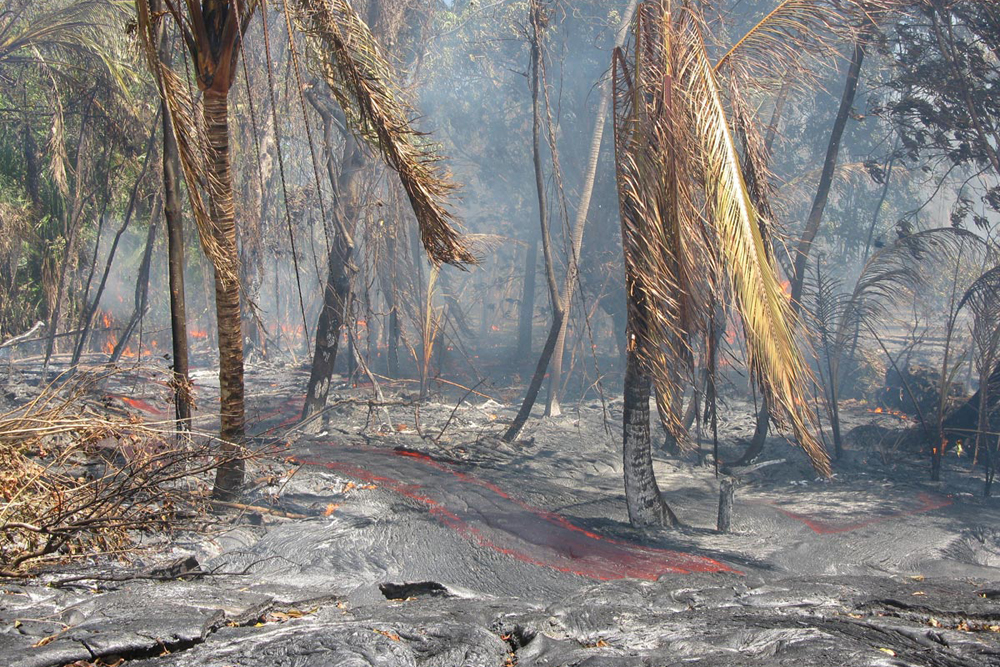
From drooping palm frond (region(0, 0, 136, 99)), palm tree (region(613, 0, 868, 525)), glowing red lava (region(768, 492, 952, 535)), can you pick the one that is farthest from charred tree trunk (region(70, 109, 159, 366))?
glowing red lava (region(768, 492, 952, 535))

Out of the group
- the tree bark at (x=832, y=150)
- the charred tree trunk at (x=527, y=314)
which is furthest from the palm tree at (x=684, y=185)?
the charred tree trunk at (x=527, y=314)

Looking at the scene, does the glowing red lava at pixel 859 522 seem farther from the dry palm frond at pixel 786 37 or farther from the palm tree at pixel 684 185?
the dry palm frond at pixel 786 37

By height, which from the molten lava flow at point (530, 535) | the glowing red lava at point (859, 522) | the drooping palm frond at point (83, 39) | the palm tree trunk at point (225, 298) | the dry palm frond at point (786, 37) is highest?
the drooping palm frond at point (83, 39)

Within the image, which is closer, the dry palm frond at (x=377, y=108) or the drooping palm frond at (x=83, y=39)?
the dry palm frond at (x=377, y=108)

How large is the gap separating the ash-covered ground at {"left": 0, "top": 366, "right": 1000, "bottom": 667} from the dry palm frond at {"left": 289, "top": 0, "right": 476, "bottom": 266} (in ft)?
7.28

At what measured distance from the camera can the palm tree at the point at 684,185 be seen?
5.83 meters

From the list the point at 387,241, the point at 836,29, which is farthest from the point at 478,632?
the point at 387,241

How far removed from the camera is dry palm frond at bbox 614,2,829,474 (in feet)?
18.4

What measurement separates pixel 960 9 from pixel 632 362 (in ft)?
27.8

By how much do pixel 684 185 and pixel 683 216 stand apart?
293 millimetres

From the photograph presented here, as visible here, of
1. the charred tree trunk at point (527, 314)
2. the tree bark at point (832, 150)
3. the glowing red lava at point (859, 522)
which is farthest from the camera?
the charred tree trunk at point (527, 314)

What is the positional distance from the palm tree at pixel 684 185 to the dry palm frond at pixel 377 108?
2001 mm

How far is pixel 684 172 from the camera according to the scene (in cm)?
669

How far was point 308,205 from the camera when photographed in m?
19.0
